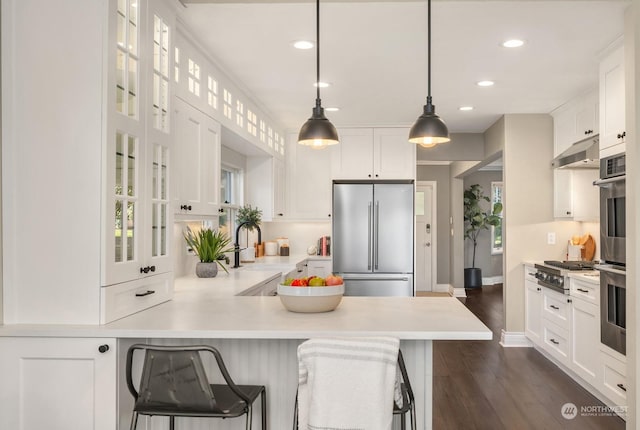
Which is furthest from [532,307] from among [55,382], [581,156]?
[55,382]

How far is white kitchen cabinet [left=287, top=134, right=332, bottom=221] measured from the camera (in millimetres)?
6383

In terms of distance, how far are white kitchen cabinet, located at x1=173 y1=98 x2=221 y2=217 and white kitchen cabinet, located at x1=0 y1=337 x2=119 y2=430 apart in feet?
3.71

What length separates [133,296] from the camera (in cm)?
235

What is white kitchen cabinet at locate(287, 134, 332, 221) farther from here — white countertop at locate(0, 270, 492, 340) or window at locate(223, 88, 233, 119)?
white countertop at locate(0, 270, 492, 340)

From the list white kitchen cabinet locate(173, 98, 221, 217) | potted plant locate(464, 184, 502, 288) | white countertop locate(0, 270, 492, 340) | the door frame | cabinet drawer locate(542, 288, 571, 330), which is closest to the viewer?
white countertop locate(0, 270, 492, 340)

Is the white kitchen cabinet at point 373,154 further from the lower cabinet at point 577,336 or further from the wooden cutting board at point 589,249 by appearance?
the wooden cutting board at point 589,249

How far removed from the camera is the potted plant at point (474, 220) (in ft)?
33.7

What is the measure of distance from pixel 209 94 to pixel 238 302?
64.1 inches

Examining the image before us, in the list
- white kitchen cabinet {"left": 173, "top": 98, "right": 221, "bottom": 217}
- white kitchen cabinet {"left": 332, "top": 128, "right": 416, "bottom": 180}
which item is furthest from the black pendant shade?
white kitchen cabinet {"left": 332, "top": 128, "right": 416, "bottom": 180}

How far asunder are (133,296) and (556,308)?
384 centimetres

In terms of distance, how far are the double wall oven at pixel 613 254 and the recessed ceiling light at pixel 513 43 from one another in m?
0.98

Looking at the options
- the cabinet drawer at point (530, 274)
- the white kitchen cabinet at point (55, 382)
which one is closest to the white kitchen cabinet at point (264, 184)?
the cabinet drawer at point (530, 274)

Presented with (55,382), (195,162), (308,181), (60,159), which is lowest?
(55,382)

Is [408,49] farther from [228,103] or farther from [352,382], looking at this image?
[352,382]
